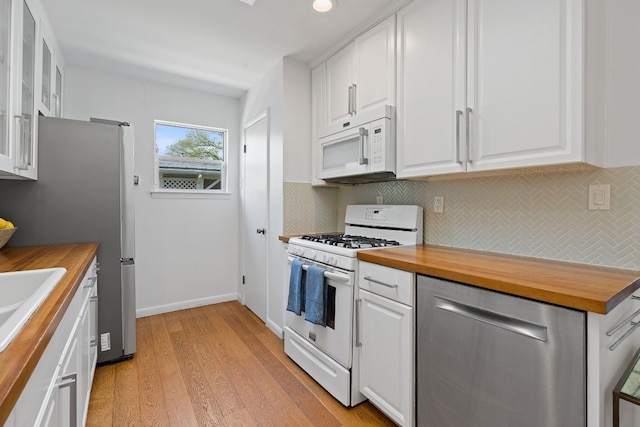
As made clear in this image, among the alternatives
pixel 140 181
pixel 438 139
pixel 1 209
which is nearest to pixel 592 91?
pixel 438 139

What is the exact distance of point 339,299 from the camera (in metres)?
1.89

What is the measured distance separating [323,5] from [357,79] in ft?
1.73

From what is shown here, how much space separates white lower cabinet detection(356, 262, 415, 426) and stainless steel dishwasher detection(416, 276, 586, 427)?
0.18 ft

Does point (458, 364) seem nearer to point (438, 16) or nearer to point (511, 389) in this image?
point (511, 389)

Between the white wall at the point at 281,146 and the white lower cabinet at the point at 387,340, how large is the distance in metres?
1.05

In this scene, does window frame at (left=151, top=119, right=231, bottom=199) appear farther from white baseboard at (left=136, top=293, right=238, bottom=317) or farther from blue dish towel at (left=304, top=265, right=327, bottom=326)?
blue dish towel at (left=304, top=265, right=327, bottom=326)

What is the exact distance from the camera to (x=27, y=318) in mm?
814

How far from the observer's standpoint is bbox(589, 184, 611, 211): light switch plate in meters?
1.39

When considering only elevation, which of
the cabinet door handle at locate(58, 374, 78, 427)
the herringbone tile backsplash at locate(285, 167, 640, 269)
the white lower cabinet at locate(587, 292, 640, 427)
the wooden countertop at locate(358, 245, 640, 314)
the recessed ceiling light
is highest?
the recessed ceiling light

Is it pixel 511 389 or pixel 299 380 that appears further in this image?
pixel 299 380

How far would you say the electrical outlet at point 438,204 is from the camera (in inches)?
81.8

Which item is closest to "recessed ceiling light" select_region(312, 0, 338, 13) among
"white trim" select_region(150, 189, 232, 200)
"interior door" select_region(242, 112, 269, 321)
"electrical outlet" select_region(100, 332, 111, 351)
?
"interior door" select_region(242, 112, 269, 321)

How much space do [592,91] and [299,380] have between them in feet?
7.39

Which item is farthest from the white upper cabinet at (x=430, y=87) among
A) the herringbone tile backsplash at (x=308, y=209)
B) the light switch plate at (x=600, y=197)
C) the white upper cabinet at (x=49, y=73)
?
the white upper cabinet at (x=49, y=73)
